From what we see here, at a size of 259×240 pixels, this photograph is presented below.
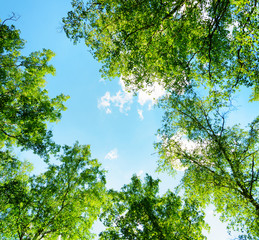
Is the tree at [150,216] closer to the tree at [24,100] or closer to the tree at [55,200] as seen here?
the tree at [55,200]

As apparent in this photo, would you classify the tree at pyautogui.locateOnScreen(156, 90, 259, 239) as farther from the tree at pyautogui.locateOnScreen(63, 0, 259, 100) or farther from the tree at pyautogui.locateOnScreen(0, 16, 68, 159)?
the tree at pyautogui.locateOnScreen(0, 16, 68, 159)

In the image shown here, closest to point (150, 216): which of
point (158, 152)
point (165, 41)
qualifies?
point (158, 152)

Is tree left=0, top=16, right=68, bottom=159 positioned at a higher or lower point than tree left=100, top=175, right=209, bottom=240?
higher

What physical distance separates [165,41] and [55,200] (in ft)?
47.3

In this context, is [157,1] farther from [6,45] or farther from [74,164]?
[74,164]

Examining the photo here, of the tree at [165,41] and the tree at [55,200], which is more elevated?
the tree at [165,41]

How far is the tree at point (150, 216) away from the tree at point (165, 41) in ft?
24.9

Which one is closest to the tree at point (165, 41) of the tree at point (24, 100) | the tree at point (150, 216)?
the tree at point (24, 100)

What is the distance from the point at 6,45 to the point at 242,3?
14224 mm

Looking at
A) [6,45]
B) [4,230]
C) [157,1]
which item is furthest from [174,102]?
[4,230]

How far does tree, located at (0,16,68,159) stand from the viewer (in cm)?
1004

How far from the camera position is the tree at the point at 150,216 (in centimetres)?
792

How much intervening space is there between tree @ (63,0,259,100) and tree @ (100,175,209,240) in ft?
24.9

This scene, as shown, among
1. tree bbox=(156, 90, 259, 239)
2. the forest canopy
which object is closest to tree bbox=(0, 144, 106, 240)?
the forest canopy
